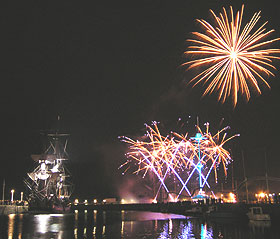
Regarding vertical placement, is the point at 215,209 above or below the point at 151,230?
above

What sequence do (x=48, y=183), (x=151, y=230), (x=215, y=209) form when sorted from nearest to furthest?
(x=151, y=230) < (x=215, y=209) < (x=48, y=183)

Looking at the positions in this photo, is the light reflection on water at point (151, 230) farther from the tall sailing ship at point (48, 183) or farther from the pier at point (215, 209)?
→ the tall sailing ship at point (48, 183)

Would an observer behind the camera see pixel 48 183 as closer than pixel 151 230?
No

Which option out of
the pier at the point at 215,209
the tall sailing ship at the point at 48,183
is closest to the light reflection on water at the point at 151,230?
the pier at the point at 215,209

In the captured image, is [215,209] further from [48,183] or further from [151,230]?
[48,183]

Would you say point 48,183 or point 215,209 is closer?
point 215,209

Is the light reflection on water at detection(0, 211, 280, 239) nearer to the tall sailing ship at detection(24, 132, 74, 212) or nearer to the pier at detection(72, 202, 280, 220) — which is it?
the pier at detection(72, 202, 280, 220)

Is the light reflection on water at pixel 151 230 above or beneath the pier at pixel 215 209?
beneath

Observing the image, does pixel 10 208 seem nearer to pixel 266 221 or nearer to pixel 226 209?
pixel 226 209

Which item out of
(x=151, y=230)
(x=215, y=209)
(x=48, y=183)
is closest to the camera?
(x=151, y=230)

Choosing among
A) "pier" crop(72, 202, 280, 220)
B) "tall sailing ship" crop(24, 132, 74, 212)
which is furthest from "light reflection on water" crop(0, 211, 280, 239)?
"tall sailing ship" crop(24, 132, 74, 212)

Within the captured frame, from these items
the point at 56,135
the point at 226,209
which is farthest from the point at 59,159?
the point at 226,209

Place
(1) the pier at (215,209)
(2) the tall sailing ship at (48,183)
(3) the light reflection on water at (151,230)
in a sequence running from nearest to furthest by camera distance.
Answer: (3) the light reflection on water at (151,230) < (1) the pier at (215,209) < (2) the tall sailing ship at (48,183)

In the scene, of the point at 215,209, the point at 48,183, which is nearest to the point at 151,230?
the point at 215,209
